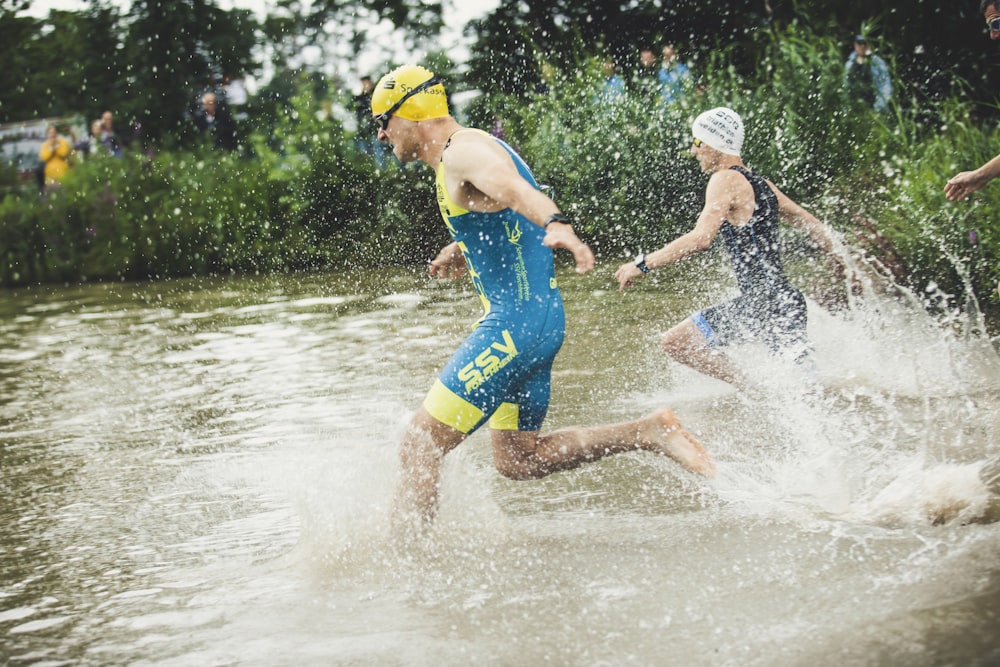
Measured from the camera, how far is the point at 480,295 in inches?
175

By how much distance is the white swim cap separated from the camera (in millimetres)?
6129

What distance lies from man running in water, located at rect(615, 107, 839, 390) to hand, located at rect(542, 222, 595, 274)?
2.03 metres

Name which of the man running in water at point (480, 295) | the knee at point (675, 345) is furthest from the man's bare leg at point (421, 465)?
the knee at point (675, 345)

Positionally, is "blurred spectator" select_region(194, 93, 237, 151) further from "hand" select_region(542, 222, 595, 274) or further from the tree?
"hand" select_region(542, 222, 595, 274)

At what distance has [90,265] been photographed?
54.1ft

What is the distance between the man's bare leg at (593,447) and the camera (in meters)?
4.68

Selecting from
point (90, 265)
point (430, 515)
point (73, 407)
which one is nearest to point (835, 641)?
point (430, 515)

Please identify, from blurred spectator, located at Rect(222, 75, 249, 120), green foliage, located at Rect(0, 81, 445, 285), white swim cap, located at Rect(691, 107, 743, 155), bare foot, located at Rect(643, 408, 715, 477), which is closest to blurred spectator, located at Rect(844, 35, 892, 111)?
green foliage, located at Rect(0, 81, 445, 285)

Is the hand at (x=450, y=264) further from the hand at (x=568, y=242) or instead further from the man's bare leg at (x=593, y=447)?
the hand at (x=568, y=242)

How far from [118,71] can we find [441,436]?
2474cm

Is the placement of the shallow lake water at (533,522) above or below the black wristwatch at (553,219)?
below

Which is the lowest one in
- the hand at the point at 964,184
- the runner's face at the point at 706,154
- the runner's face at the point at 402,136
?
the hand at the point at 964,184

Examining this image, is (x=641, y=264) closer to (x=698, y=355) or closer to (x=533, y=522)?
(x=698, y=355)

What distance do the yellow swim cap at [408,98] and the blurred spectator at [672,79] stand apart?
9857 mm
